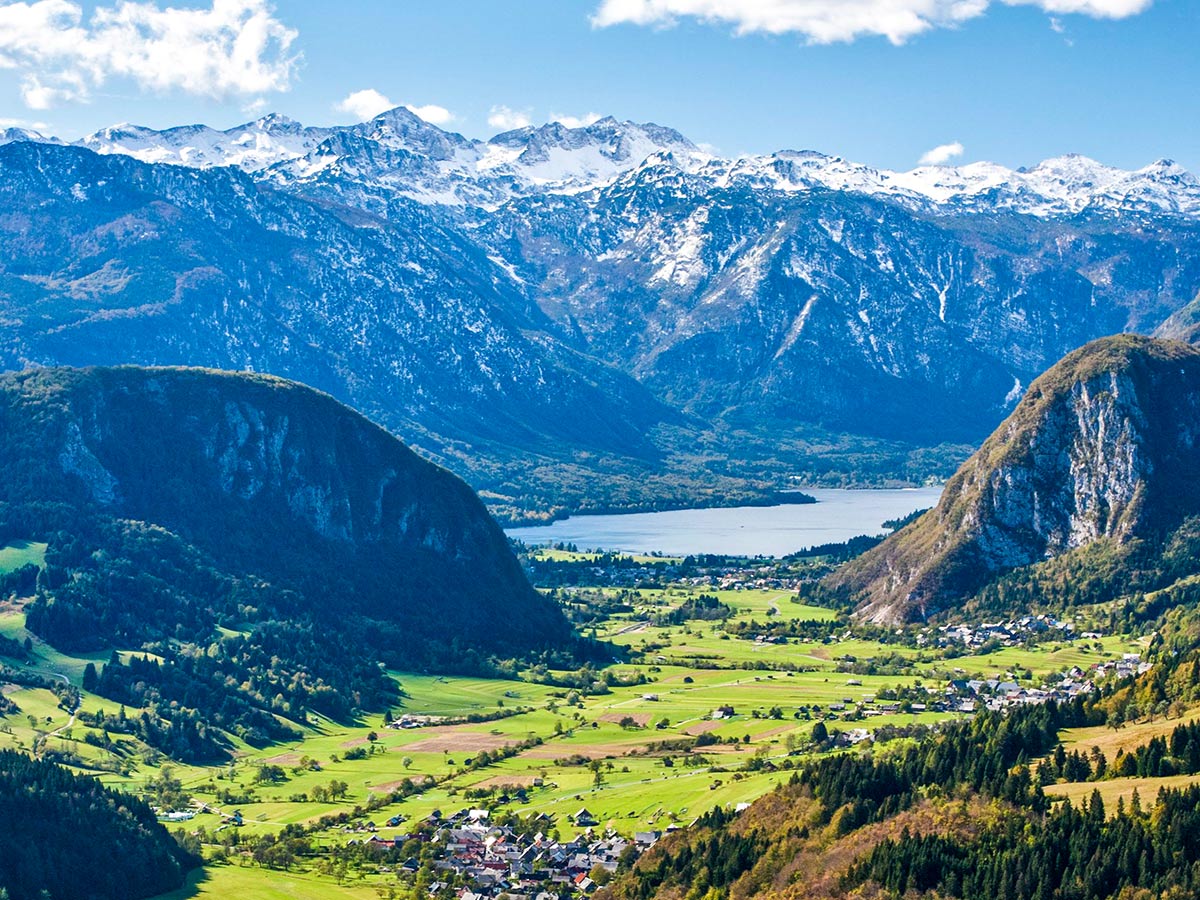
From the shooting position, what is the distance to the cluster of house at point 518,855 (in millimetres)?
120438

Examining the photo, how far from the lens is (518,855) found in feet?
416

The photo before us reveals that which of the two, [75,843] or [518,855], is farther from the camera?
[518,855]

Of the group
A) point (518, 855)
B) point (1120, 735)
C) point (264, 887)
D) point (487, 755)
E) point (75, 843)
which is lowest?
point (264, 887)

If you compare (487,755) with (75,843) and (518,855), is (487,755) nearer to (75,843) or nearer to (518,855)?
(518,855)

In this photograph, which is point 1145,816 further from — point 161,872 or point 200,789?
point 200,789

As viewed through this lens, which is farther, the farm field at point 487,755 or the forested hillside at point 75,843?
the farm field at point 487,755

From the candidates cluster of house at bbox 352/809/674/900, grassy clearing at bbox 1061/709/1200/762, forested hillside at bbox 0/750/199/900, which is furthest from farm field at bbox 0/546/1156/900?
forested hillside at bbox 0/750/199/900

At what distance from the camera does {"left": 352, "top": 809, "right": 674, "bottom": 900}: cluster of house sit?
120 m

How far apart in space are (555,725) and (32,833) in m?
68.2

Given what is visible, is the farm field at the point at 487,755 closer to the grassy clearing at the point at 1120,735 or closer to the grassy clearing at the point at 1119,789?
the grassy clearing at the point at 1119,789

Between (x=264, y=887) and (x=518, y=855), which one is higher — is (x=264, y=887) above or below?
below

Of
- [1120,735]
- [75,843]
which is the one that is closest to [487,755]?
[75,843]

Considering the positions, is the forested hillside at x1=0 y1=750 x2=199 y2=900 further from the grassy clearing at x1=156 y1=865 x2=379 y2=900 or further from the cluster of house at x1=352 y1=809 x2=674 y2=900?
the cluster of house at x1=352 y1=809 x2=674 y2=900

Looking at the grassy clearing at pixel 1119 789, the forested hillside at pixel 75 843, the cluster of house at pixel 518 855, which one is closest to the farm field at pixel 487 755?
the grassy clearing at pixel 1119 789
